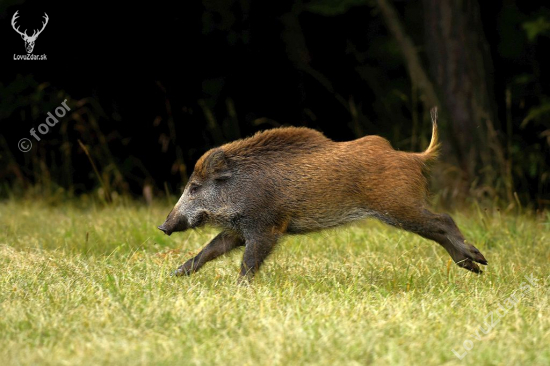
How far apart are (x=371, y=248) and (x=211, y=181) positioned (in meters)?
1.69

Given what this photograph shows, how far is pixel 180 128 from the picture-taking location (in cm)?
1264

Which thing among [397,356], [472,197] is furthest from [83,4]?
[397,356]

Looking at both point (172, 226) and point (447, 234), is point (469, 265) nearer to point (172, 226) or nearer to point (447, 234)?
point (447, 234)

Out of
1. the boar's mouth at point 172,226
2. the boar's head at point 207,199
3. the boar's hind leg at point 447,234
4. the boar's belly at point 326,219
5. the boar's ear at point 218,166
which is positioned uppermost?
the boar's ear at point 218,166

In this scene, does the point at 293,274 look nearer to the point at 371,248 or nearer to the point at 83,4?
the point at 371,248

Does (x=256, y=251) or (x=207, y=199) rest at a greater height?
(x=207, y=199)

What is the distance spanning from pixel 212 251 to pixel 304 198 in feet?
2.44

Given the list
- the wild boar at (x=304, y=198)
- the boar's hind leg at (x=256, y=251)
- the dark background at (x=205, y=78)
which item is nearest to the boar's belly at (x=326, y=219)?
the wild boar at (x=304, y=198)

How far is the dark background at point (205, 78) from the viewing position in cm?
1200

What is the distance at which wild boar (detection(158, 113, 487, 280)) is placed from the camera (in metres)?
5.91

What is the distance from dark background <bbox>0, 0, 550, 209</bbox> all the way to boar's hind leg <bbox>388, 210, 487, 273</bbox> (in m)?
5.16

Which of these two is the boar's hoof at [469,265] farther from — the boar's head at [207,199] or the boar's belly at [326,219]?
the boar's head at [207,199]

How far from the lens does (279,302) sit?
5.07m

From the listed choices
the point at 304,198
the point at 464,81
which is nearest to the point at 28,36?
the point at 464,81
